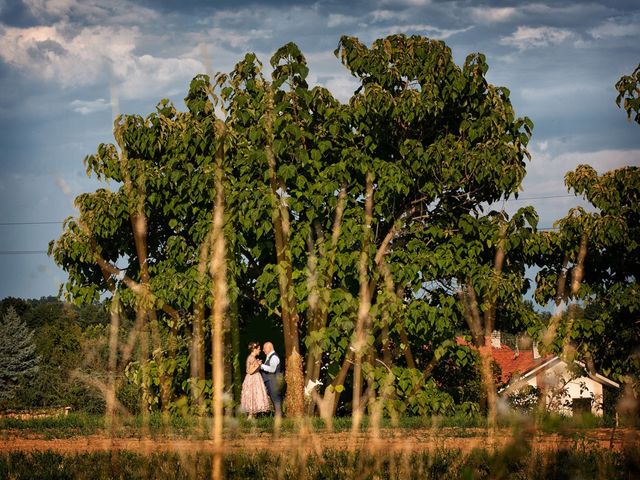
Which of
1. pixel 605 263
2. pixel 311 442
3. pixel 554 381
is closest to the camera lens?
pixel 554 381

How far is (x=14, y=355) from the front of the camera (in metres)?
48.9

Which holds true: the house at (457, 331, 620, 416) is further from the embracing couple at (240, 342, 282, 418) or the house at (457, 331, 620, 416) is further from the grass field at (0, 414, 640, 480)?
the embracing couple at (240, 342, 282, 418)

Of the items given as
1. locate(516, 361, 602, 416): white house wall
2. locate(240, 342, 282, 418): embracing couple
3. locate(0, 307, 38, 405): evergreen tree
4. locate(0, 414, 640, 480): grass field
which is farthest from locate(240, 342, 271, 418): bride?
locate(0, 307, 38, 405): evergreen tree

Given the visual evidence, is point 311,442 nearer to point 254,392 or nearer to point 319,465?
point 319,465

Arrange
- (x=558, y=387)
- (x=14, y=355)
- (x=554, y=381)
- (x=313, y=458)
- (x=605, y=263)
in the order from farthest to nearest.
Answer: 1. (x=14, y=355)
2. (x=605, y=263)
3. (x=558, y=387)
4. (x=313, y=458)
5. (x=554, y=381)

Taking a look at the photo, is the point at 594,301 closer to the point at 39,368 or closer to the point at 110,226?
the point at 110,226

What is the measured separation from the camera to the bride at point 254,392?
47.6 feet

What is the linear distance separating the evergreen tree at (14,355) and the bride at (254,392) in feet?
112

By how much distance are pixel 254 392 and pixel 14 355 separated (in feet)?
126

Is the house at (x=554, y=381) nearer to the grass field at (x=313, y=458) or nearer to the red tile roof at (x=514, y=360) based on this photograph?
the red tile roof at (x=514, y=360)

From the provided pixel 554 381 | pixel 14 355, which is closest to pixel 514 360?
pixel 554 381

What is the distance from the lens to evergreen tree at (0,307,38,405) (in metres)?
47.2

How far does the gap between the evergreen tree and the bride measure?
112 ft

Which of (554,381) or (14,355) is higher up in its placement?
(14,355)
